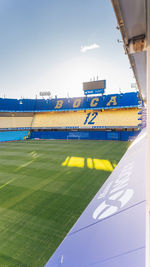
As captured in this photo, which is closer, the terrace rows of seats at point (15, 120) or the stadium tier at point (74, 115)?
the stadium tier at point (74, 115)

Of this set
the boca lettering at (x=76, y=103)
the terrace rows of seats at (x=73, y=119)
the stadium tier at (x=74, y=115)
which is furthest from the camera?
the boca lettering at (x=76, y=103)

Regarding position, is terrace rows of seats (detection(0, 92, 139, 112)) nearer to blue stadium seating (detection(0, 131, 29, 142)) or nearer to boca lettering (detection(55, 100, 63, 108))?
boca lettering (detection(55, 100, 63, 108))

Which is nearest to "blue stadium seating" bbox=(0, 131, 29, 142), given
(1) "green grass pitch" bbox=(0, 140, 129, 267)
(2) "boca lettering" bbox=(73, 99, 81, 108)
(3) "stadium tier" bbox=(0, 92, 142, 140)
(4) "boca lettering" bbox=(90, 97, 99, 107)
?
(3) "stadium tier" bbox=(0, 92, 142, 140)

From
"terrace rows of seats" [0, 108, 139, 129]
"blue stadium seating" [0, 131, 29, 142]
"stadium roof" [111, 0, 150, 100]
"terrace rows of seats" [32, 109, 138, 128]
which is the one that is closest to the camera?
"stadium roof" [111, 0, 150, 100]

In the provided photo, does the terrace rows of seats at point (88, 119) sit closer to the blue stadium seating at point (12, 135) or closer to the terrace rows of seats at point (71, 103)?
the terrace rows of seats at point (71, 103)

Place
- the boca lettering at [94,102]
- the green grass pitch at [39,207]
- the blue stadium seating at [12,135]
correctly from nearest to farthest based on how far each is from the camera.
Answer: the green grass pitch at [39,207]
the blue stadium seating at [12,135]
the boca lettering at [94,102]

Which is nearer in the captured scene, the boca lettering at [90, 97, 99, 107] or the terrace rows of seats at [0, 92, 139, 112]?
the terrace rows of seats at [0, 92, 139, 112]

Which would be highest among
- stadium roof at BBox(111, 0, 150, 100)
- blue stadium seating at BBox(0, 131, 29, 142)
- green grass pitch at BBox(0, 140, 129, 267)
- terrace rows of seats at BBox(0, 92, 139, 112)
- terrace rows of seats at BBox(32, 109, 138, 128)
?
terrace rows of seats at BBox(0, 92, 139, 112)

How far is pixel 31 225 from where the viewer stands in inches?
179

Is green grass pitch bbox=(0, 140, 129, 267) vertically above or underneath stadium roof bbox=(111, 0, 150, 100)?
underneath

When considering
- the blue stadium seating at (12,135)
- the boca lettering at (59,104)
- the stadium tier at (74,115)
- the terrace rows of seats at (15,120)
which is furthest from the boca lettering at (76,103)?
the blue stadium seating at (12,135)

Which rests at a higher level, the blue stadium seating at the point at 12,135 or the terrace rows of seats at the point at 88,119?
the terrace rows of seats at the point at 88,119

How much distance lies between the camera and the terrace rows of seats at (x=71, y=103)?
29188 millimetres

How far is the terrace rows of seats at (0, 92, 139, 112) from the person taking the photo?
29.2 meters
